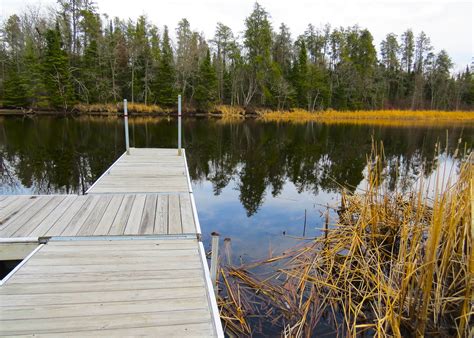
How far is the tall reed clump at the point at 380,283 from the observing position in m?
2.02

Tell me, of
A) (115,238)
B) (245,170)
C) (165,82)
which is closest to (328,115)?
(165,82)

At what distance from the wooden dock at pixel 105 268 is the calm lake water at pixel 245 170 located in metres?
1.09

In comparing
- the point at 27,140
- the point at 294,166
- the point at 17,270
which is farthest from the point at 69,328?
the point at 27,140

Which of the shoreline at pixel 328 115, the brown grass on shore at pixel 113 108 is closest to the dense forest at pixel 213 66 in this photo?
the brown grass on shore at pixel 113 108

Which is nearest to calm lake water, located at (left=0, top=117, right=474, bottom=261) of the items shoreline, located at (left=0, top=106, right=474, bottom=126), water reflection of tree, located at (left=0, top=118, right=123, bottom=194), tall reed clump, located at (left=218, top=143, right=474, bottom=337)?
water reflection of tree, located at (left=0, top=118, right=123, bottom=194)

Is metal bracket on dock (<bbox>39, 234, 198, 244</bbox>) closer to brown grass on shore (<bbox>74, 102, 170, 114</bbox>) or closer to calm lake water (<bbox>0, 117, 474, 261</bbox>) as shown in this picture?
calm lake water (<bbox>0, 117, 474, 261</bbox>)

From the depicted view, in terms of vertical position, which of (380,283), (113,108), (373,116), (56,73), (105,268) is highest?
(56,73)

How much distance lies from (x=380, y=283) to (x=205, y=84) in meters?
25.4

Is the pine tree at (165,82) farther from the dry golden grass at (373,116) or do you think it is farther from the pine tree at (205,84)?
the dry golden grass at (373,116)

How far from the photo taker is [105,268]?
212cm

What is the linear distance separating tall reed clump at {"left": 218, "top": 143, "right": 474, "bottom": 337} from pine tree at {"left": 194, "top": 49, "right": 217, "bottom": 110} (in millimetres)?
23770

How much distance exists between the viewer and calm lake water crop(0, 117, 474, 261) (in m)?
4.54

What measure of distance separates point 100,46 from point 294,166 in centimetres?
2139

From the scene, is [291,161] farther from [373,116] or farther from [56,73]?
[373,116]
